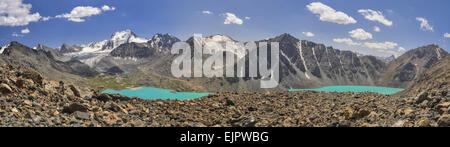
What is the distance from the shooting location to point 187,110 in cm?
2495

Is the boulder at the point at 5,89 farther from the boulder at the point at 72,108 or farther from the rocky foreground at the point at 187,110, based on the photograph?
the boulder at the point at 72,108

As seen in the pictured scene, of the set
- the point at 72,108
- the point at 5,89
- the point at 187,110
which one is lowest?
the point at 187,110

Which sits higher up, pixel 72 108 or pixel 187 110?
pixel 72 108

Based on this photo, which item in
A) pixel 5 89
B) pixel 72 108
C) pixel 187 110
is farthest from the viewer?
pixel 187 110

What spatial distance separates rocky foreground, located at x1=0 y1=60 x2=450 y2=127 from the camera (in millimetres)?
15945

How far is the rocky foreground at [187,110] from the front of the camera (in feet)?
52.3

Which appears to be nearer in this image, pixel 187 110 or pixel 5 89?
pixel 5 89

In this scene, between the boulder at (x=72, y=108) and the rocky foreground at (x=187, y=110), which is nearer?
the rocky foreground at (x=187, y=110)

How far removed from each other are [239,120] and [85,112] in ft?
38.4

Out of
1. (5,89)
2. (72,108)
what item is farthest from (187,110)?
(5,89)

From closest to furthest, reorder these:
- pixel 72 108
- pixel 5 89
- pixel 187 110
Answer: pixel 5 89 < pixel 72 108 < pixel 187 110

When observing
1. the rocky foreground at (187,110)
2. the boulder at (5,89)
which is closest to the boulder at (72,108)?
the rocky foreground at (187,110)

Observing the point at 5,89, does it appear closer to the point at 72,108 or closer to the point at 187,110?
the point at 72,108

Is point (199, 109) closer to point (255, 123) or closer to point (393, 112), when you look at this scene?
point (255, 123)
